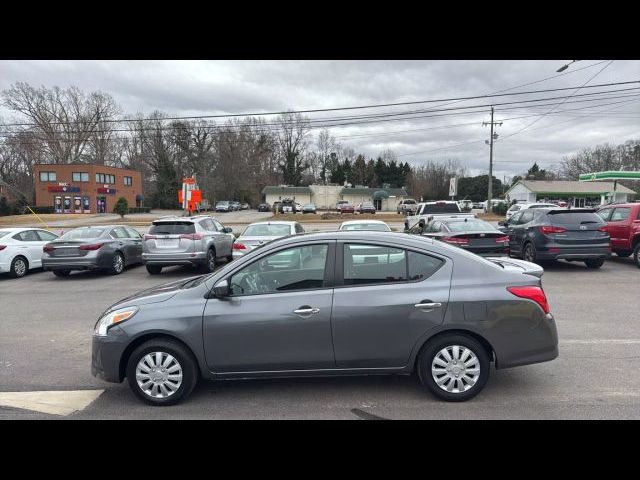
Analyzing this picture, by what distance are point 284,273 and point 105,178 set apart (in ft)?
210

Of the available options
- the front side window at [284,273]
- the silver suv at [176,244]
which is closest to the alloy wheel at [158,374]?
the front side window at [284,273]

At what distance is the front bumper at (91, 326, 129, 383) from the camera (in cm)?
391

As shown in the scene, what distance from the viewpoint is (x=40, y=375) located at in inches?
188

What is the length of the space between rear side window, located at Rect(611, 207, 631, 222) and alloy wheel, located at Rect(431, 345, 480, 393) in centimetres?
1072

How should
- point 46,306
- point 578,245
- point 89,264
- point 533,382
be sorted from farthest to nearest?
point 89,264
point 578,245
point 46,306
point 533,382

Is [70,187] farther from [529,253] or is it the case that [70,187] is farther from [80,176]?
[529,253]

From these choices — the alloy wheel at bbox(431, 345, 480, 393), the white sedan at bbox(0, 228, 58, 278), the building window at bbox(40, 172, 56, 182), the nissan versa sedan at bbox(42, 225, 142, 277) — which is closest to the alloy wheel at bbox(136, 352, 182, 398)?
the alloy wheel at bbox(431, 345, 480, 393)

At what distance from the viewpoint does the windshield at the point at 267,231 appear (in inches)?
427

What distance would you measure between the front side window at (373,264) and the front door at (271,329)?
0.71ft

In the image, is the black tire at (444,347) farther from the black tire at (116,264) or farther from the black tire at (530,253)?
the black tire at (116,264)

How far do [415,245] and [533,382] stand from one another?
1960 millimetres

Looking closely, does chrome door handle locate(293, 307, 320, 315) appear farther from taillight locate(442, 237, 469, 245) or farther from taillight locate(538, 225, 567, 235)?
taillight locate(538, 225, 567, 235)

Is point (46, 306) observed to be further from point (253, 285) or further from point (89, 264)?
point (253, 285)

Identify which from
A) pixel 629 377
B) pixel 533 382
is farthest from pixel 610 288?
pixel 533 382
